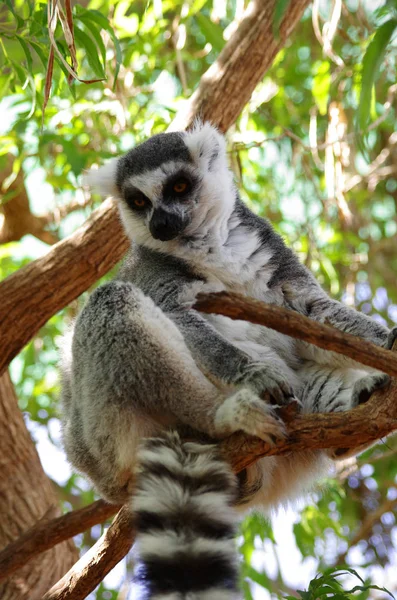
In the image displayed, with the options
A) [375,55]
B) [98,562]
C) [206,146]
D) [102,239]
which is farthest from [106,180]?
[375,55]

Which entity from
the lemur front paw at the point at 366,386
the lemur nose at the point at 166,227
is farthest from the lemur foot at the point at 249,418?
the lemur nose at the point at 166,227

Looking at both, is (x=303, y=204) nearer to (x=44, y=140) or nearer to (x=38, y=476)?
(x=44, y=140)

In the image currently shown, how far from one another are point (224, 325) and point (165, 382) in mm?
682

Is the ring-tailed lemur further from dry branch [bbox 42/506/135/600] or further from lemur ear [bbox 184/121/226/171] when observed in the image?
dry branch [bbox 42/506/135/600]

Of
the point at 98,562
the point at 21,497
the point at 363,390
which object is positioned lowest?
the point at 21,497

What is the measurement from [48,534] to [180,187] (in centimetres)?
241

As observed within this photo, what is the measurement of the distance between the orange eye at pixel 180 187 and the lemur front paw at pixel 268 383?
1556 millimetres

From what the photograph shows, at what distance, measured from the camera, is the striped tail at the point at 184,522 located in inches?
116

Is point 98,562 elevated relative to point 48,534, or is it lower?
elevated

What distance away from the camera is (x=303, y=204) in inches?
324

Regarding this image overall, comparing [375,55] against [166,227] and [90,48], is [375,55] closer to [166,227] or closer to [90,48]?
[166,227]

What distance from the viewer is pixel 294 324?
3016 millimetres

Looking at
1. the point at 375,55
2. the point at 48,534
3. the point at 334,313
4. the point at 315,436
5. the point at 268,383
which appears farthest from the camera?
the point at 48,534

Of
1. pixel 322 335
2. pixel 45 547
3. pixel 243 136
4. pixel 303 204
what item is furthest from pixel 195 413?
pixel 303 204
